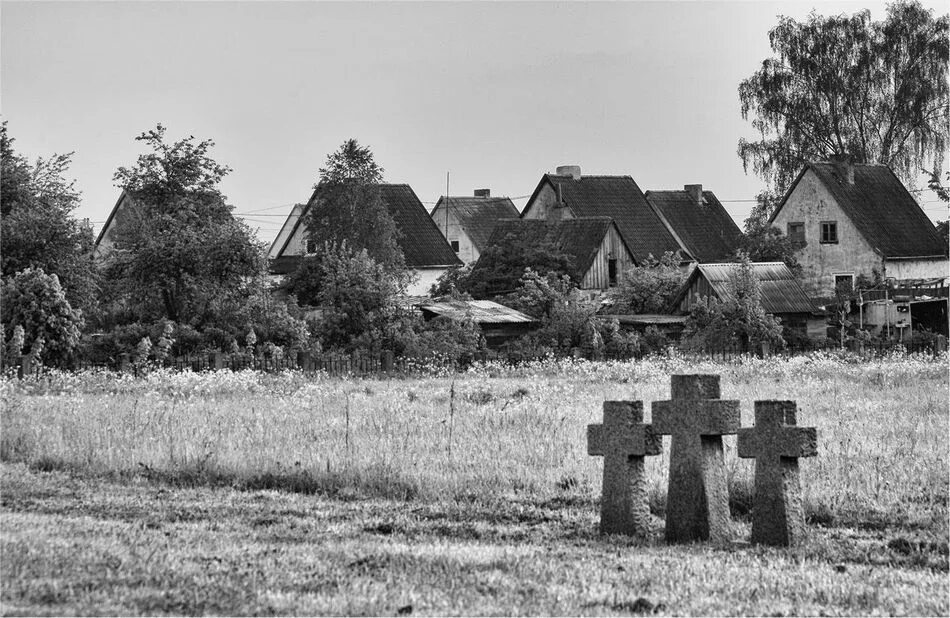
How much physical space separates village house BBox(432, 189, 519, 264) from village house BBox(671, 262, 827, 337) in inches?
845

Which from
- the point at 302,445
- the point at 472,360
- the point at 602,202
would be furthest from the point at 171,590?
the point at 602,202

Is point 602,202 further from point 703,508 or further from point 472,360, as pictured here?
point 703,508

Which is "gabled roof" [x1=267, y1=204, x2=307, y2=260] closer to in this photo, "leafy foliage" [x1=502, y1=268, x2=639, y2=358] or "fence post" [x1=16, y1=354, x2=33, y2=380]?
"leafy foliage" [x1=502, y1=268, x2=639, y2=358]

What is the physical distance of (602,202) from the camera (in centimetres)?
6875

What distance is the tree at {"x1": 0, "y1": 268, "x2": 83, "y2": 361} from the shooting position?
32750 millimetres

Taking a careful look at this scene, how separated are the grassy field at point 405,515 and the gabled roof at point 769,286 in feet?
85.3

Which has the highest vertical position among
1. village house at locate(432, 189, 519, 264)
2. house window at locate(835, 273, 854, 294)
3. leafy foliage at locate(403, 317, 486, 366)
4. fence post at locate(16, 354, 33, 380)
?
village house at locate(432, 189, 519, 264)

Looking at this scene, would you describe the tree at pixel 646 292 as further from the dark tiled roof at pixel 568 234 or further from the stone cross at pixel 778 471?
the stone cross at pixel 778 471

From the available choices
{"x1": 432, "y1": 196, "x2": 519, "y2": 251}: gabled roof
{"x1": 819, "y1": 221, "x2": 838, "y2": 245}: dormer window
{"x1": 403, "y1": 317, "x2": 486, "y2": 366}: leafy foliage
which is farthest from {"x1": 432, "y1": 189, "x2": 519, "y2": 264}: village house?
{"x1": 403, "y1": 317, "x2": 486, "y2": 366}: leafy foliage

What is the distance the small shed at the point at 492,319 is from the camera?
143ft

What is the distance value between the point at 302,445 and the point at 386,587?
7919 millimetres

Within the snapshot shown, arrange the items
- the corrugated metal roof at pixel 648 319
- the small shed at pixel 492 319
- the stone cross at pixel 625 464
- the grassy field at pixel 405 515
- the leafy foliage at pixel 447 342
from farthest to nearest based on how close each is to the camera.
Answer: the corrugated metal roof at pixel 648 319 < the small shed at pixel 492 319 < the leafy foliage at pixel 447 342 < the stone cross at pixel 625 464 < the grassy field at pixel 405 515

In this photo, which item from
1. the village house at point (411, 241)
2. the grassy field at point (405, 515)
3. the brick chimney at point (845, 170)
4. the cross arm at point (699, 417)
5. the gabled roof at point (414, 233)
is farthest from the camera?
the gabled roof at point (414, 233)

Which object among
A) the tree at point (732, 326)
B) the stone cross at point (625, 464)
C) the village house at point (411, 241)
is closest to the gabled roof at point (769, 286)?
the tree at point (732, 326)
